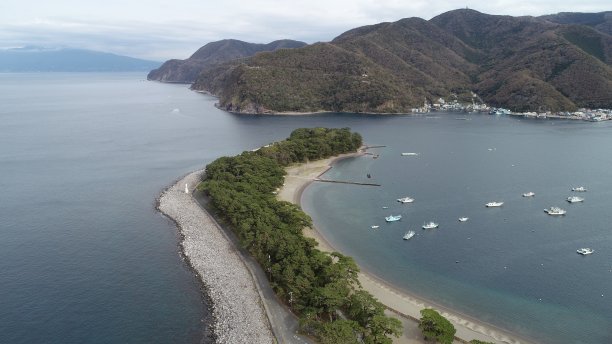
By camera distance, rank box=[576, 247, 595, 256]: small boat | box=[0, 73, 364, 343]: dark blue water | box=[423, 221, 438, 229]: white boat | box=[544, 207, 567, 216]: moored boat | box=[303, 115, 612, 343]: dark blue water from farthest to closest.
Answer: box=[544, 207, 567, 216]: moored boat
box=[423, 221, 438, 229]: white boat
box=[576, 247, 595, 256]: small boat
box=[303, 115, 612, 343]: dark blue water
box=[0, 73, 364, 343]: dark blue water

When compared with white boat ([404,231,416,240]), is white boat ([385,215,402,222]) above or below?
above

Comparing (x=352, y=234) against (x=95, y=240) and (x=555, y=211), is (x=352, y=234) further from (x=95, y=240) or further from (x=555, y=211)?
(x=95, y=240)

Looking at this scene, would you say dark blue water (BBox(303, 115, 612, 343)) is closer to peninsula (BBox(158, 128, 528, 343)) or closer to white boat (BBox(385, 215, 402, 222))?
white boat (BBox(385, 215, 402, 222))

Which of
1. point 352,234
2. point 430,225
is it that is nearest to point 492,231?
point 430,225

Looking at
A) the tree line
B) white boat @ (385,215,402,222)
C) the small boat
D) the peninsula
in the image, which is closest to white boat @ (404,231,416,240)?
white boat @ (385,215,402,222)

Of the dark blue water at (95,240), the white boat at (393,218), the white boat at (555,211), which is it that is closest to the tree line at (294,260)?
the dark blue water at (95,240)

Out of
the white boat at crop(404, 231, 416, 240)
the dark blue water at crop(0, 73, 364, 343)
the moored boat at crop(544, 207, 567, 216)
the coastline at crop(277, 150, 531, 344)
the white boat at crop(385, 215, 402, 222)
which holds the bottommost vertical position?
the dark blue water at crop(0, 73, 364, 343)

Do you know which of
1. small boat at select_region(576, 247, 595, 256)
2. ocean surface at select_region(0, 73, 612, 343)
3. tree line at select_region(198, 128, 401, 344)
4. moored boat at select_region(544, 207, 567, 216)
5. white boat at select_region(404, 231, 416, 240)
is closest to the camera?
tree line at select_region(198, 128, 401, 344)
